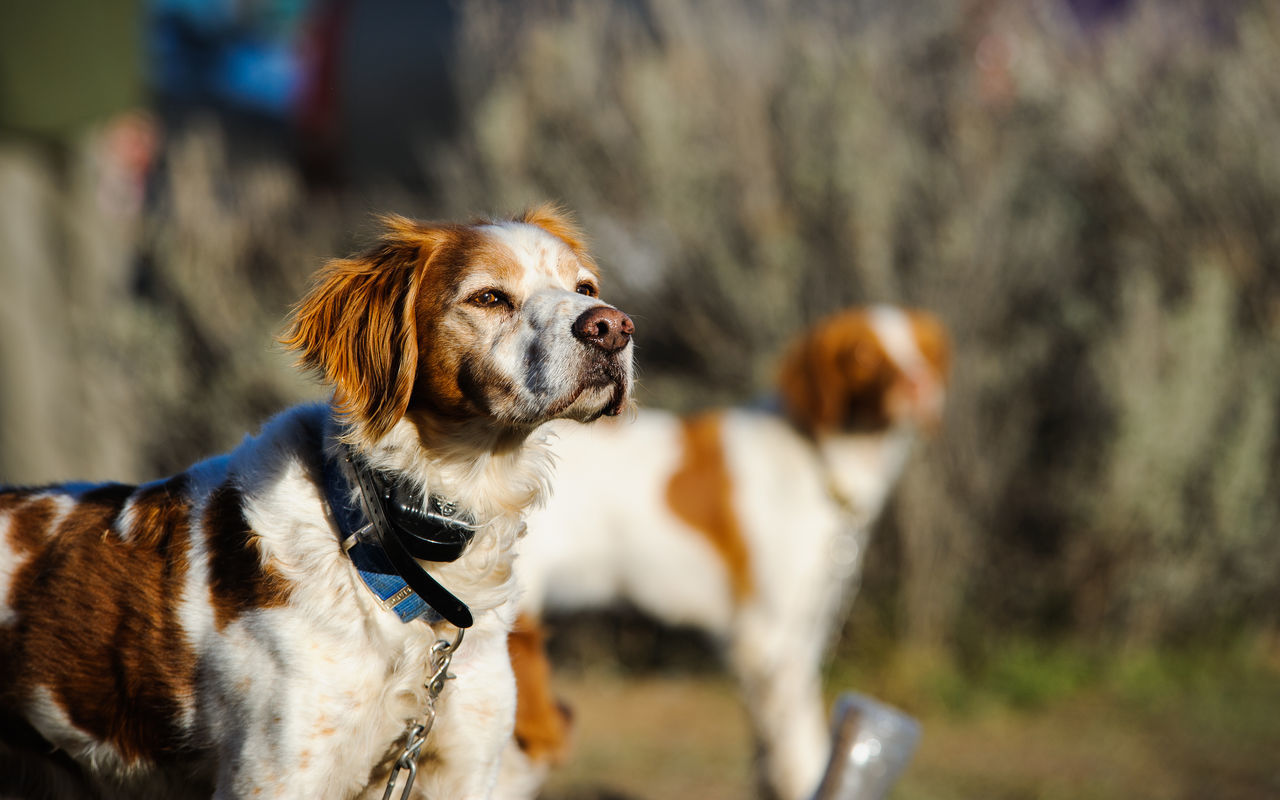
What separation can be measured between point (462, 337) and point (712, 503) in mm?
2302

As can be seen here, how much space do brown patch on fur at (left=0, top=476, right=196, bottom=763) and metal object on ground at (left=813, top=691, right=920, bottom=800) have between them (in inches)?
47.1

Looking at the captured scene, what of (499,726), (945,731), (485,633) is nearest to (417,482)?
(485,633)

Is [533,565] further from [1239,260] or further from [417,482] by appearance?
[1239,260]

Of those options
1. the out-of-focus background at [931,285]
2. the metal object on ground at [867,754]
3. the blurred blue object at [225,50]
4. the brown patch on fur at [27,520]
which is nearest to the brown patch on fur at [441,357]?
the brown patch on fur at [27,520]

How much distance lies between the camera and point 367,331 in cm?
198

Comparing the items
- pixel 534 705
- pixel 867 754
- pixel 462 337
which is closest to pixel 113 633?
pixel 462 337

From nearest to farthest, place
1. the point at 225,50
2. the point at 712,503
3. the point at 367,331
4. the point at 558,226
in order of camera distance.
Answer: the point at 367,331
the point at 558,226
the point at 712,503
the point at 225,50

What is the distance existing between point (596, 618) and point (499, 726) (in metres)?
3.73

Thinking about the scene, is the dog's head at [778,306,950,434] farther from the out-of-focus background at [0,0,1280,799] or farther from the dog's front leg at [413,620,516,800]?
the dog's front leg at [413,620,516,800]

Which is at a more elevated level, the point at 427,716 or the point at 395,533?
the point at 395,533

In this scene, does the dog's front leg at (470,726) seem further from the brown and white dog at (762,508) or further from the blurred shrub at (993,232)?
the blurred shrub at (993,232)

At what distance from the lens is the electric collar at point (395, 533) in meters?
1.86

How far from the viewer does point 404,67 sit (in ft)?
23.9

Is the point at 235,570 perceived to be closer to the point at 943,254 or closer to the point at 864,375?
the point at 864,375
